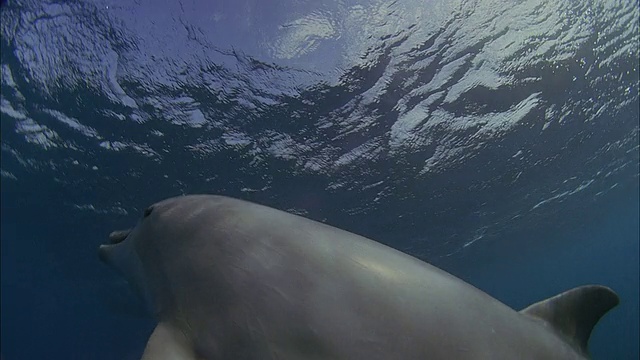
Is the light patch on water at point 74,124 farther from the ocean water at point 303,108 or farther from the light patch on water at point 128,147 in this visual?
the light patch on water at point 128,147

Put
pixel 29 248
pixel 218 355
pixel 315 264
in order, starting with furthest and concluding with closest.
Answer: pixel 29 248 < pixel 315 264 < pixel 218 355

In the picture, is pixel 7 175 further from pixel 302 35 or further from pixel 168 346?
pixel 168 346

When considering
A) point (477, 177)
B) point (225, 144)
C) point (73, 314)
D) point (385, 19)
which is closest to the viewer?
point (385, 19)

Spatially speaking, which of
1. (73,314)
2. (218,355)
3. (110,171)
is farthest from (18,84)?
(73,314)

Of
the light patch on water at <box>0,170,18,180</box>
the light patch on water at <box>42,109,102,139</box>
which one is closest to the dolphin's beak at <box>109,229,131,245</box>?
the light patch on water at <box>42,109,102,139</box>

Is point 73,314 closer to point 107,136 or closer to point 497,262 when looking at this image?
point 107,136

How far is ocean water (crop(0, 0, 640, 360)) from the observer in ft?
33.6

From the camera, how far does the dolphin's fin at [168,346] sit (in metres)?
2.72

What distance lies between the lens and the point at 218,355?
8.73 ft

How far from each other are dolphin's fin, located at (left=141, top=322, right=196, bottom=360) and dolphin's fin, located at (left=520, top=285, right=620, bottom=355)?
2.49m

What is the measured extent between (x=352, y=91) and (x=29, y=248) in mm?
20453

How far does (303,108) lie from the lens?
524 inches

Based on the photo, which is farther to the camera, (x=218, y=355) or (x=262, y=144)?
(x=262, y=144)

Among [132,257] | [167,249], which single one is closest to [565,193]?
[132,257]
